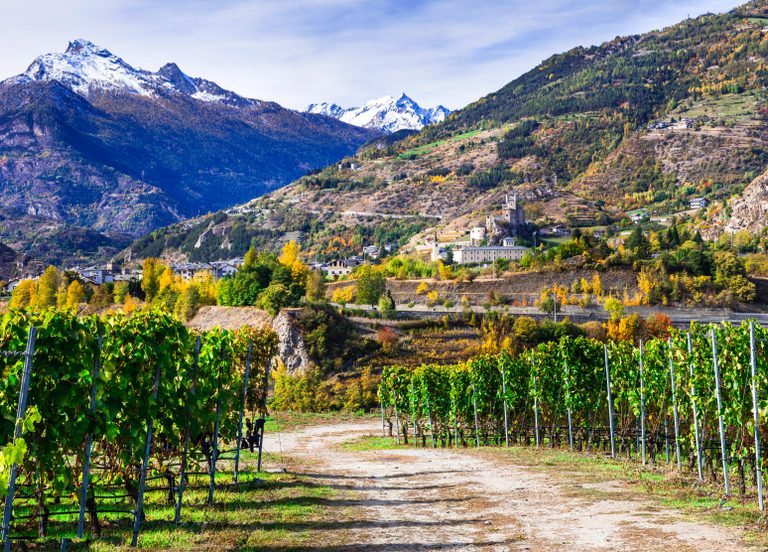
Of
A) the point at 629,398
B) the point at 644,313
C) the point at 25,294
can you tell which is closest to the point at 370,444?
the point at 629,398

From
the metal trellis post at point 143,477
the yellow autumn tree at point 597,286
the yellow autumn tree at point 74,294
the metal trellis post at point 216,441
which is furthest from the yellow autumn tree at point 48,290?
the metal trellis post at point 143,477

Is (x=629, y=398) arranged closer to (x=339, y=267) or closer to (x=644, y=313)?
(x=644, y=313)

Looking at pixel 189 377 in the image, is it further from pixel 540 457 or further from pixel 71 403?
pixel 540 457

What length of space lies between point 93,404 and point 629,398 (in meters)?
19.2

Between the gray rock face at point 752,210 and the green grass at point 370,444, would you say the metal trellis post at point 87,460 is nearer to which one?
the green grass at point 370,444

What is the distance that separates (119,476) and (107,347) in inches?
161

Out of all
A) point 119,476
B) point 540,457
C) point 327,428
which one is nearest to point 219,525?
point 119,476

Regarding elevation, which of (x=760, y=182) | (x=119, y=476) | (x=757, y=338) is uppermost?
(x=760, y=182)

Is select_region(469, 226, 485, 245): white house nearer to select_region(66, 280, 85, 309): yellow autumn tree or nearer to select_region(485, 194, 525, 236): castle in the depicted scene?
select_region(485, 194, 525, 236): castle

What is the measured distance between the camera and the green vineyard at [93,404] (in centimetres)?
1094

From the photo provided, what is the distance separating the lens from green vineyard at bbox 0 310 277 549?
10.9 m

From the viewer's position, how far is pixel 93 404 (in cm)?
1188

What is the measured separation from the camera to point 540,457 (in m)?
26.0

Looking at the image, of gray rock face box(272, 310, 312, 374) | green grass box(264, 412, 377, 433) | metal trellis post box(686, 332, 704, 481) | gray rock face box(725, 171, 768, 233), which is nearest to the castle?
gray rock face box(725, 171, 768, 233)
